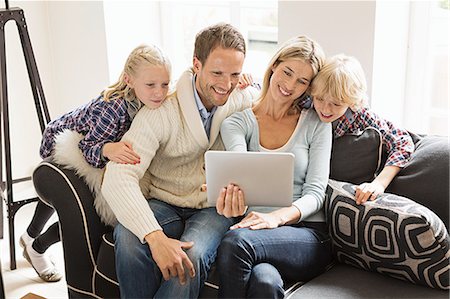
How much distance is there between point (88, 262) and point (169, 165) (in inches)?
16.8

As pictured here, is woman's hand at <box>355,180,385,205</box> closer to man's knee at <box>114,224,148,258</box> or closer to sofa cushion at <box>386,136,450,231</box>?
sofa cushion at <box>386,136,450,231</box>

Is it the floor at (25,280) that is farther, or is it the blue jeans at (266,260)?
the floor at (25,280)

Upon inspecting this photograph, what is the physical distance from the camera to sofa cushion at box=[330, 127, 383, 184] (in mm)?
2264

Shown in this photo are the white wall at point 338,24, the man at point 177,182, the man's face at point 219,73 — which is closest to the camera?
the man at point 177,182

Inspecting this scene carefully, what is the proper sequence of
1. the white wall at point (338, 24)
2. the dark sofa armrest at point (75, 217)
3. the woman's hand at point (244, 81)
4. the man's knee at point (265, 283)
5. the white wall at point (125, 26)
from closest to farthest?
the man's knee at point (265, 283), the dark sofa armrest at point (75, 217), the woman's hand at point (244, 81), the white wall at point (338, 24), the white wall at point (125, 26)

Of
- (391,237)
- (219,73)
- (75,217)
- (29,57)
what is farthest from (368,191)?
(29,57)

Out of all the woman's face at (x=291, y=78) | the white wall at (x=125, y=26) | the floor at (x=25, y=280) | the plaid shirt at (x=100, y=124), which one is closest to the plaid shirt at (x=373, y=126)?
the woman's face at (x=291, y=78)

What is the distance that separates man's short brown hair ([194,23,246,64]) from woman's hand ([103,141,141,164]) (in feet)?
1.22

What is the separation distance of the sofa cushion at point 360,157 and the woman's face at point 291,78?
0.85ft

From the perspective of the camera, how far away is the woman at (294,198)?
196 cm

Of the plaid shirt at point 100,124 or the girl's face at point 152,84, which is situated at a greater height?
the girl's face at point 152,84

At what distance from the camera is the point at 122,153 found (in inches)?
85.0

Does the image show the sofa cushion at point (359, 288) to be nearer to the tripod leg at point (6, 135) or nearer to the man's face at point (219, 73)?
the man's face at point (219, 73)

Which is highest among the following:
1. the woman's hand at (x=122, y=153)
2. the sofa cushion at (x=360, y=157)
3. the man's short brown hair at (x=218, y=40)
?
the man's short brown hair at (x=218, y=40)
